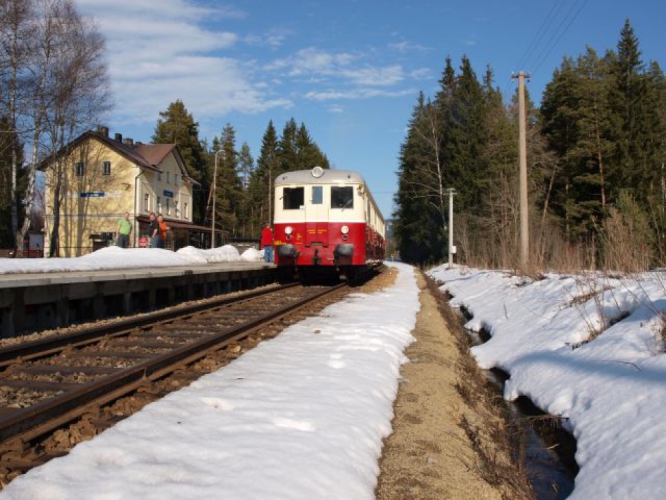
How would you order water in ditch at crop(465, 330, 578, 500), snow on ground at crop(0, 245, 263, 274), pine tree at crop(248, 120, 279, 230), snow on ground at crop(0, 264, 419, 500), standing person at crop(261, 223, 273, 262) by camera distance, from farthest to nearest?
1. pine tree at crop(248, 120, 279, 230)
2. standing person at crop(261, 223, 273, 262)
3. snow on ground at crop(0, 245, 263, 274)
4. water in ditch at crop(465, 330, 578, 500)
5. snow on ground at crop(0, 264, 419, 500)

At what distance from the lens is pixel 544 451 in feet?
15.8

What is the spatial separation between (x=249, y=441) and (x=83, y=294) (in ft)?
20.6

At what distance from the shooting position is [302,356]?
6.01 metres

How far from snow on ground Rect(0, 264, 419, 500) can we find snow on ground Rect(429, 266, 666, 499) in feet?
5.03

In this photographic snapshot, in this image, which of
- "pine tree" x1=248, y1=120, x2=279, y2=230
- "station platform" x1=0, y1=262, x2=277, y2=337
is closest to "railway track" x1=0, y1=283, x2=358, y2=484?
"station platform" x1=0, y1=262, x2=277, y2=337

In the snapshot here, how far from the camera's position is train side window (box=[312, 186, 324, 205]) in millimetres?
15242

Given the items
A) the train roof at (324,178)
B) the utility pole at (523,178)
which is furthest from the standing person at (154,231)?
the utility pole at (523,178)

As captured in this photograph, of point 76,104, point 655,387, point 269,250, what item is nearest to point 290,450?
point 655,387

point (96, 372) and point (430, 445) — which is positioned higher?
point (96, 372)

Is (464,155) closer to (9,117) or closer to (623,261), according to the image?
(9,117)

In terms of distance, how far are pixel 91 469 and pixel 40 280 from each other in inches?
221

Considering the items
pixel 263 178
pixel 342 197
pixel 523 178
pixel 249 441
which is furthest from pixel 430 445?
pixel 263 178

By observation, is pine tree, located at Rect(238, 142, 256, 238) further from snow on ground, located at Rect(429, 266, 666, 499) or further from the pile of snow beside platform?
snow on ground, located at Rect(429, 266, 666, 499)

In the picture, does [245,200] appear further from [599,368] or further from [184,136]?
[599,368]
